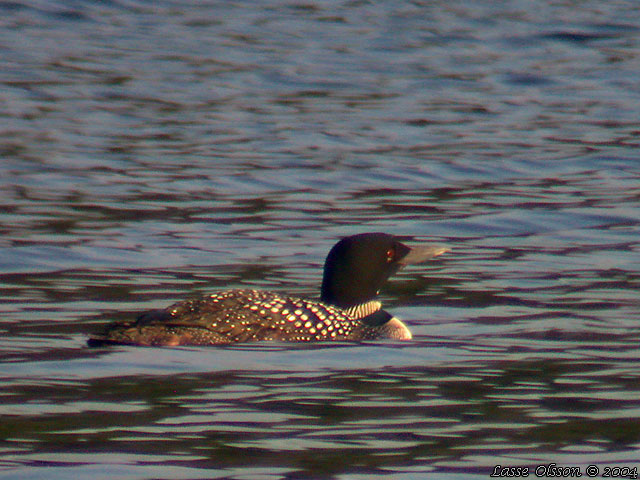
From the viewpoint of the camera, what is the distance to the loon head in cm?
761

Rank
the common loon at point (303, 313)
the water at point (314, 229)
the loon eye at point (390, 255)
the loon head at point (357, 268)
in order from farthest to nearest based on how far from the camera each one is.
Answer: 1. the loon eye at point (390, 255)
2. the loon head at point (357, 268)
3. the common loon at point (303, 313)
4. the water at point (314, 229)

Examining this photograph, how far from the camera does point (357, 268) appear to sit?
25.0 ft

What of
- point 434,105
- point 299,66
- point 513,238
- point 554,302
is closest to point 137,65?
point 299,66

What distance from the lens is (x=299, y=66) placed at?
19.7 m

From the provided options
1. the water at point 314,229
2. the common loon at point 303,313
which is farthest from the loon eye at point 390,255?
the water at point 314,229

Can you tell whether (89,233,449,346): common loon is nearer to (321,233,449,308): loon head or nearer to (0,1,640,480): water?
(321,233,449,308): loon head

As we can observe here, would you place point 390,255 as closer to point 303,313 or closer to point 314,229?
point 303,313

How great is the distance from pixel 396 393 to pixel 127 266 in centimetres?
319

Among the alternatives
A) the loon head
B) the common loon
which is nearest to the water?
the common loon

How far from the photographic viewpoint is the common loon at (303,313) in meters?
6.71

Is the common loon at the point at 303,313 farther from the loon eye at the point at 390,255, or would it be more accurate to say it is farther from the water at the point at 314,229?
the water at the point at 314,229

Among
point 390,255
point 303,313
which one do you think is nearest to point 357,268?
point 390,255

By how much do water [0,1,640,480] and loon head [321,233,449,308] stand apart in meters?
0.28

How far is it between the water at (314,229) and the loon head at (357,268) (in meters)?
0.28
